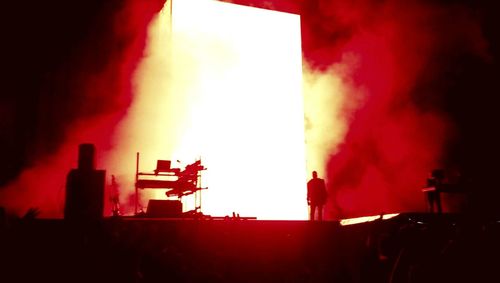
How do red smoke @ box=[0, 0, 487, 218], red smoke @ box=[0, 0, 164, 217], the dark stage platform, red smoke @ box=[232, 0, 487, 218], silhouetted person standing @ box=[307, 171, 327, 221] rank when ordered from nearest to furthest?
the dark stage platform < silhouetted person standing @ box=[307, 171, 327, 221] < red smoke @ box=[0, 0, 164, 217] < red smoke @ box=[0, 0, 487, 218] < red smoke @ box=[232, 0, 487, 218]

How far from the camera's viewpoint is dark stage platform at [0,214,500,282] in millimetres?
2889

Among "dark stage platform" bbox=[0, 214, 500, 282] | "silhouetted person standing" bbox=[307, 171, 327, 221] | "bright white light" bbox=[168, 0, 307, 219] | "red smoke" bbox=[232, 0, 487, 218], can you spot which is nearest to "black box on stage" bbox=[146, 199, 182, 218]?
"dark stage platform" bbox=[0, 214, 500, 282]

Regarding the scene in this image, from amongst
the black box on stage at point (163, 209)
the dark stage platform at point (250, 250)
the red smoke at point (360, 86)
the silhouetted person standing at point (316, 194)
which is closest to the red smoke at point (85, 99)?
the red smoke at point (360, 86)

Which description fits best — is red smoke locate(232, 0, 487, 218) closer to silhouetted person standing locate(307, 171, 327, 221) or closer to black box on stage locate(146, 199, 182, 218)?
silhouetted person standing locate(307, 171, 327, 221)

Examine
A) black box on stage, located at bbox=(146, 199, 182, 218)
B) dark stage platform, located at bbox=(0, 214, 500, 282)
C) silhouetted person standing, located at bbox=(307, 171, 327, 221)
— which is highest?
silhouetted person standing, located at bbox=(307, 171, 327, 221)

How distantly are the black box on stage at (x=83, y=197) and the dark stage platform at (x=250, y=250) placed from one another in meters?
0.07

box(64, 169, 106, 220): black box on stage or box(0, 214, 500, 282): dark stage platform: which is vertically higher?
box(64, 169, 106, 220): black box on stage

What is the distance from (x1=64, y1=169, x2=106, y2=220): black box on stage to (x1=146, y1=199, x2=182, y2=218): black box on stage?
1876mm

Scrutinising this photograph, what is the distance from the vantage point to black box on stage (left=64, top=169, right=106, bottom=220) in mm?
2904

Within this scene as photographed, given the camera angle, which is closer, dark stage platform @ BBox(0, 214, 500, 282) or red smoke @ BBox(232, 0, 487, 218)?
dark stage platform @ BBox(0, 214, 500, 282)

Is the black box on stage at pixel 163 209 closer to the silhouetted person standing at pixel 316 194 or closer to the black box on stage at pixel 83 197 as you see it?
the black box on stage at pixel 83 197

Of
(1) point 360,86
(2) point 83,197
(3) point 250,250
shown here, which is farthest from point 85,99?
(3) point 250,250

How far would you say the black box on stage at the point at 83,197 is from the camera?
9.53 feet

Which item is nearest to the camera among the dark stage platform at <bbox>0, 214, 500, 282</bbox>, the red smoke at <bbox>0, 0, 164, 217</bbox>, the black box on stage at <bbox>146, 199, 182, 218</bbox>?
the dark stage platform at <bbox>0, 214, 500, 282</bbox>
